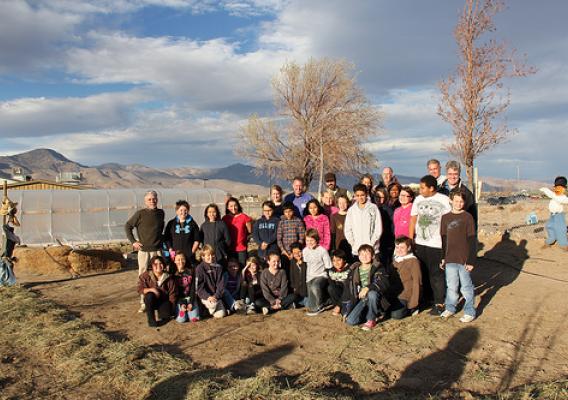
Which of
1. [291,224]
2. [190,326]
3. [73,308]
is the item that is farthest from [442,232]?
[73,308]

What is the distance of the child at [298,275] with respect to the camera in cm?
691

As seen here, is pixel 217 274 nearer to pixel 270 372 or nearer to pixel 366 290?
pixel 366 290

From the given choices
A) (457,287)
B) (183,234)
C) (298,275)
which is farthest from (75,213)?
(457,287)

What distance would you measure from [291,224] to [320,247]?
1.97 ft

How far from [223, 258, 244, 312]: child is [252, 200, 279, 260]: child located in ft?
1.53

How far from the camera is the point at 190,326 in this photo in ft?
21.0

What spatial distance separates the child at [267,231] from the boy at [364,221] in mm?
1282

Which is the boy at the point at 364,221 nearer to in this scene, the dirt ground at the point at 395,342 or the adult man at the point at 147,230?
the dirt ground at the point at 395,342

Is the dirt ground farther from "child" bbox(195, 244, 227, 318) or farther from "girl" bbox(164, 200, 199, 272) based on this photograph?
"girl" bbox(164, 200, 199, 272)

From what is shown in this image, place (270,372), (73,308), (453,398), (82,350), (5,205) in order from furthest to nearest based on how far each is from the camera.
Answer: (5,205)
(73,308)
(82,350)
(270,372)
(453,398)

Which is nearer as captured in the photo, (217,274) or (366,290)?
(366,290)

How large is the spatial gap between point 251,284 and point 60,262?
21.4 feet

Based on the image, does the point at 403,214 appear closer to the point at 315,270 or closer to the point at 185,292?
the point at 315,270

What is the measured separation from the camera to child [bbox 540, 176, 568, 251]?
32.2 feet
